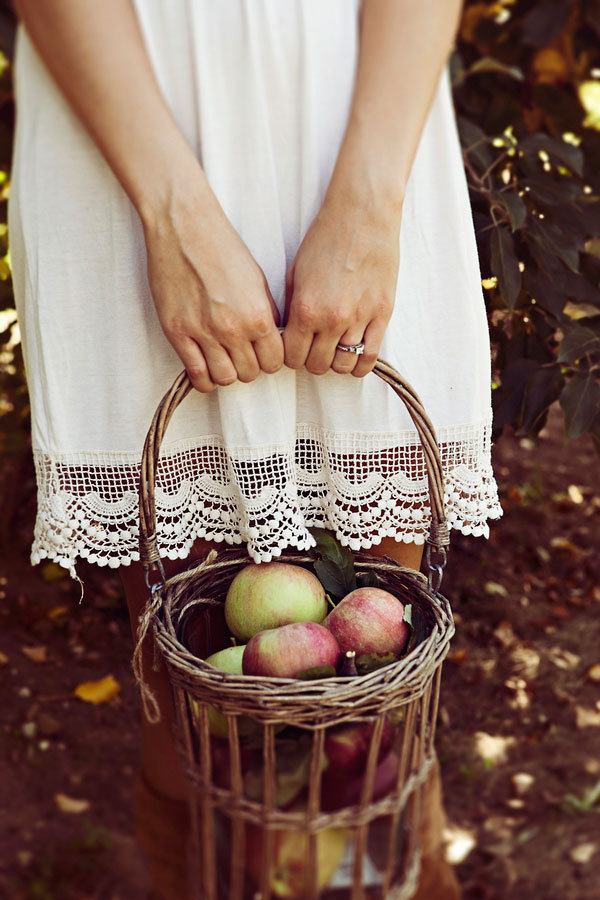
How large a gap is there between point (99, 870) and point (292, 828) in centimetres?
87

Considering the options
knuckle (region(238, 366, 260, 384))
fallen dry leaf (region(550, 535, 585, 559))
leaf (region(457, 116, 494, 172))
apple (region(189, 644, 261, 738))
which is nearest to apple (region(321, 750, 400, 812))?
apple (region(189, 644, 261, 738))

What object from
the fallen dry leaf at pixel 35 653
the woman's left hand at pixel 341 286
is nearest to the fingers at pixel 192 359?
the woman's left hand at pixel 341 286

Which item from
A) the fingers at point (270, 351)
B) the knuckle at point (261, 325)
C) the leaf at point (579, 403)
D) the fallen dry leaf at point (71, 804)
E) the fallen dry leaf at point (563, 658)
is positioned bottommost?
the fallen dry leaf at point (71, 804)

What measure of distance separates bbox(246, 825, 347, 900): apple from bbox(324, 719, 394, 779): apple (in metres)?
0.07

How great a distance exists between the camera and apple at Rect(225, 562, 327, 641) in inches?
39.0

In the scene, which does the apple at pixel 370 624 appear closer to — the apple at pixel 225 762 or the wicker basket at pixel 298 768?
the wicker basket at pixel 298 768

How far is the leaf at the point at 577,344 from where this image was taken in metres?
1.37

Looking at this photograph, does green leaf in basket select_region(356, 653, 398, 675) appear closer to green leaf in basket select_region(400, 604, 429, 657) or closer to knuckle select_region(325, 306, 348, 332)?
green leaf in basket select_region(400, 604, 429, 657)

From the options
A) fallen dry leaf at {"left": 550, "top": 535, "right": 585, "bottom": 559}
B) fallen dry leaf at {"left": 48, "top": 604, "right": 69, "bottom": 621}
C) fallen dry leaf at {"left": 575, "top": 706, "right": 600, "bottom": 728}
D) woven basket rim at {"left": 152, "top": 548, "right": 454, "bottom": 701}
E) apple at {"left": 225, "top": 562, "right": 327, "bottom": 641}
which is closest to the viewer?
woven basket rim at {"left": 152, "top": 548, "right": 454, "bottom": 701}

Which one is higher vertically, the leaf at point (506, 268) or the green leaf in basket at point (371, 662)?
the leaf at point (506, 268)

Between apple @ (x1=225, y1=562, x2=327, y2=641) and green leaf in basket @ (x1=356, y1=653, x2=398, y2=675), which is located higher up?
apple @ (x1=225, y1=562, x2=327, y2=641)

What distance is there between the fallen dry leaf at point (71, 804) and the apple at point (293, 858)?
93 centimetres

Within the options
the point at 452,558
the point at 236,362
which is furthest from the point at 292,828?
the point at 452,558

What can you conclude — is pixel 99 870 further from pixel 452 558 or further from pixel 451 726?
pixel 452 558
